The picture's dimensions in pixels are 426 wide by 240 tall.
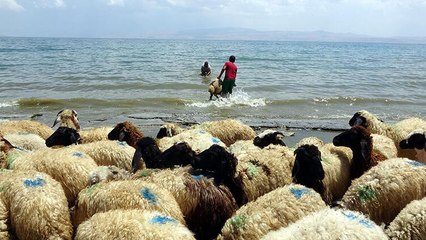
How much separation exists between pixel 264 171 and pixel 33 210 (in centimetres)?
301

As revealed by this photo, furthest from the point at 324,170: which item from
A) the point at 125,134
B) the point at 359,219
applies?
the point at 125,134

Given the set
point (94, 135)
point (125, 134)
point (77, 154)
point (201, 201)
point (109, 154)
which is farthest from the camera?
point (94, 135)

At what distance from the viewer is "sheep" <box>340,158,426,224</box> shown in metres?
5.19

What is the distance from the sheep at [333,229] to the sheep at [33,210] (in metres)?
2.23

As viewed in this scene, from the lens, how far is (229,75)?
1841 cm

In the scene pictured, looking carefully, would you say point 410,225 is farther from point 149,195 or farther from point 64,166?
point 64,166

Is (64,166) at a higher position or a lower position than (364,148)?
lower

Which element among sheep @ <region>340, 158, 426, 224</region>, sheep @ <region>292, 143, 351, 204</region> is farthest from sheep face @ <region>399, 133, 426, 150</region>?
sheep @ <region>340, 158, 426, 224</region>

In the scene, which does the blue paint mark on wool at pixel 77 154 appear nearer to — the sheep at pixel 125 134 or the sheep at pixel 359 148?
the sheep at pixel 125 134

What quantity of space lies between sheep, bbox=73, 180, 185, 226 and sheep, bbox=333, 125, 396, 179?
124 inches

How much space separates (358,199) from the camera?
5301 mm

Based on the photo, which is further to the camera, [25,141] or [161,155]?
[25,141]

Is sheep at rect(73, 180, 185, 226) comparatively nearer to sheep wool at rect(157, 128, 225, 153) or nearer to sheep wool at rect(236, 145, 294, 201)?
sheep wool at rect(236, 145, 294, 201)

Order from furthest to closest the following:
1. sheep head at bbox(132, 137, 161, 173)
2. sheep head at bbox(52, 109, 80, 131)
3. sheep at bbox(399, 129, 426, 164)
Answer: sheep head at bbox(52, 109, 80, 131) < sheep at bbox(399, 129, 426, 164) < sheep head at bbox(132, 137, 161, 173)
